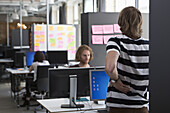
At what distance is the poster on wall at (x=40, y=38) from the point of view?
10125mm

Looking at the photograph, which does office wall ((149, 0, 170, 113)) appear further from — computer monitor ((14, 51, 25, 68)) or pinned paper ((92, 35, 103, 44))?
computer monitor ((14, 51, 25, 68))

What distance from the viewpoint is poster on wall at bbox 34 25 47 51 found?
33.2 ft

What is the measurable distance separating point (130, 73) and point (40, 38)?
8081 millimetres

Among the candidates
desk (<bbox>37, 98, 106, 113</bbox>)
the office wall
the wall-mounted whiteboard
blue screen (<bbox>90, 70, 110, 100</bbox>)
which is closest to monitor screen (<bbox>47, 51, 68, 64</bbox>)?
the wall-mounted whiteboard

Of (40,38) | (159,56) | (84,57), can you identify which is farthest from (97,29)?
(159,56)

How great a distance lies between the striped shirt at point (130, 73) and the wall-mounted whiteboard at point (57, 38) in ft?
25.2

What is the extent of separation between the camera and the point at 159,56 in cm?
125

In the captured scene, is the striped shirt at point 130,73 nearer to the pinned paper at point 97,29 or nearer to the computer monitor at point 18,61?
the pinned paper at point 97,29

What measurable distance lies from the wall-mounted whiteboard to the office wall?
345 inches

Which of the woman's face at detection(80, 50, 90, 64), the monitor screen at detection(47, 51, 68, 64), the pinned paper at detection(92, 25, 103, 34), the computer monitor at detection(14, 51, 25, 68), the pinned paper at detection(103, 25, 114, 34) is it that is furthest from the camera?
the computer monitor at detection(14, 51, 25, 68)

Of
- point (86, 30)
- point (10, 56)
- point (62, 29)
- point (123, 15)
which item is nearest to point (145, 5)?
point (86, 30)

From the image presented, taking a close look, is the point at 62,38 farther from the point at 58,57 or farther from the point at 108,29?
the point at 108,29

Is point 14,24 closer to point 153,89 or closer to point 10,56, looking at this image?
point 10,56

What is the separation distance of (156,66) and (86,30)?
5.50 metres
